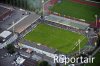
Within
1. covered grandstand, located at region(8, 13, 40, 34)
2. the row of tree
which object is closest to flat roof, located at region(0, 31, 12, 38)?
covered grandstand, located at region(8, 13, 40, 34)

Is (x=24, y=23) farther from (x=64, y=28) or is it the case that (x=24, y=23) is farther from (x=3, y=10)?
(x=64, y=28)

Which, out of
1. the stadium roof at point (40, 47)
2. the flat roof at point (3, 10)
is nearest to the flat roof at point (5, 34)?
the stadium roof at point (40, 47)

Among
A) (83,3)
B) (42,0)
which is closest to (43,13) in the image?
(42,0)

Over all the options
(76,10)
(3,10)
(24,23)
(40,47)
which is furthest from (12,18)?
(76,10)

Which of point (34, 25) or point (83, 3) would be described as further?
point (83, 3)

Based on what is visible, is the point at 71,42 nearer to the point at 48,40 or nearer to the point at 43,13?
the point at 48,40

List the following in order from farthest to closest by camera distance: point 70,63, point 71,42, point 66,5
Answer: point 66,5 < point 71,42 < point 70,63

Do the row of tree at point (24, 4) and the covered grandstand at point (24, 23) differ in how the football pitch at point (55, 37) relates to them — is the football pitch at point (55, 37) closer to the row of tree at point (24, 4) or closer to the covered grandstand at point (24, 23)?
the covered grandstand at point (24, 23)
